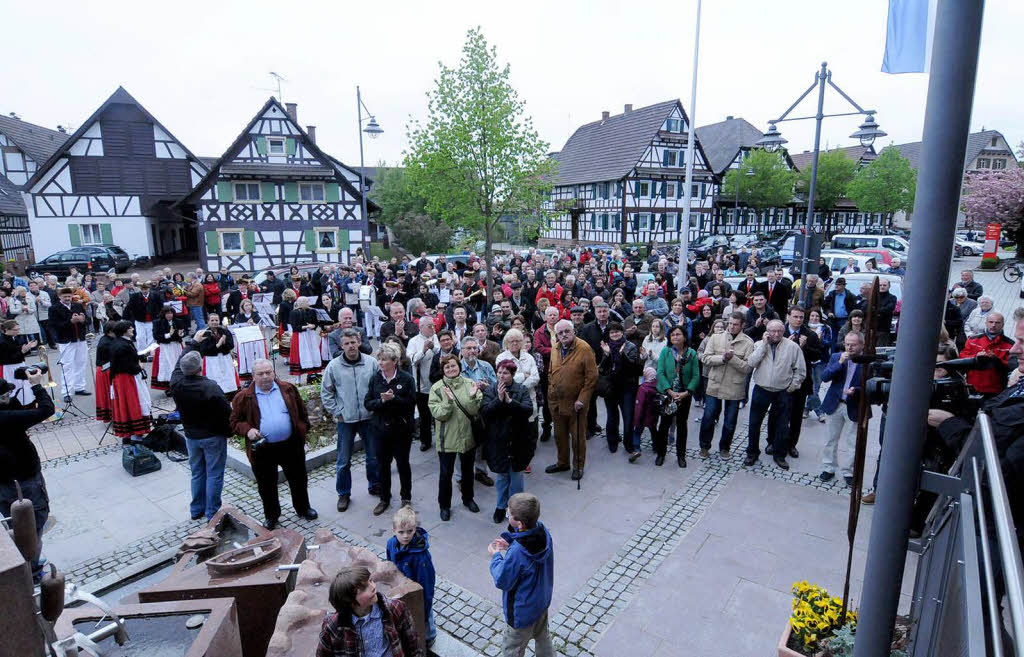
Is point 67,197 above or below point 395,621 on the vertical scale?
above

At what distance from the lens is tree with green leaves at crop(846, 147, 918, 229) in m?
44.3

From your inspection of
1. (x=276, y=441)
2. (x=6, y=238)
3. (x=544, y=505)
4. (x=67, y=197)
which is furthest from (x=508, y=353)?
(x=6, y=238)

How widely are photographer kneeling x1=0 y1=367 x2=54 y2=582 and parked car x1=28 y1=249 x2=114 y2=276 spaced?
27.3m

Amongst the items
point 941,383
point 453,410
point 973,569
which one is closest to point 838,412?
point 941,383

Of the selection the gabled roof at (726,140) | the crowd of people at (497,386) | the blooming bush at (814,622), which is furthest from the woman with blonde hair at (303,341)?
the gabled roof at (726,140)

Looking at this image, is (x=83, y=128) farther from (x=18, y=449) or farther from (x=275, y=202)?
(x=18, y=449)

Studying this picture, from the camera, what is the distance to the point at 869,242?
32219 millimetres

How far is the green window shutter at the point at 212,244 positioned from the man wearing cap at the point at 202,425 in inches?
1011

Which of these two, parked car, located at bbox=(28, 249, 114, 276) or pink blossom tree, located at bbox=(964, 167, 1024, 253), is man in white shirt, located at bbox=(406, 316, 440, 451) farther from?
pink blossom tree, located at bbox=(964, 167, 1024, 253)

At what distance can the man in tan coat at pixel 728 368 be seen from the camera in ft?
24.7

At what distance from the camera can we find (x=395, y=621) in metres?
3.30

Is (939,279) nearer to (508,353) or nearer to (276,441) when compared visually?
(508,353)

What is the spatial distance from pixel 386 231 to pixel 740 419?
152ft

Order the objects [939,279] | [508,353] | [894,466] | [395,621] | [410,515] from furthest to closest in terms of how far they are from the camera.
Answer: [508,353]
[410,515]
[395,621]
[894,466]
[939,279]
